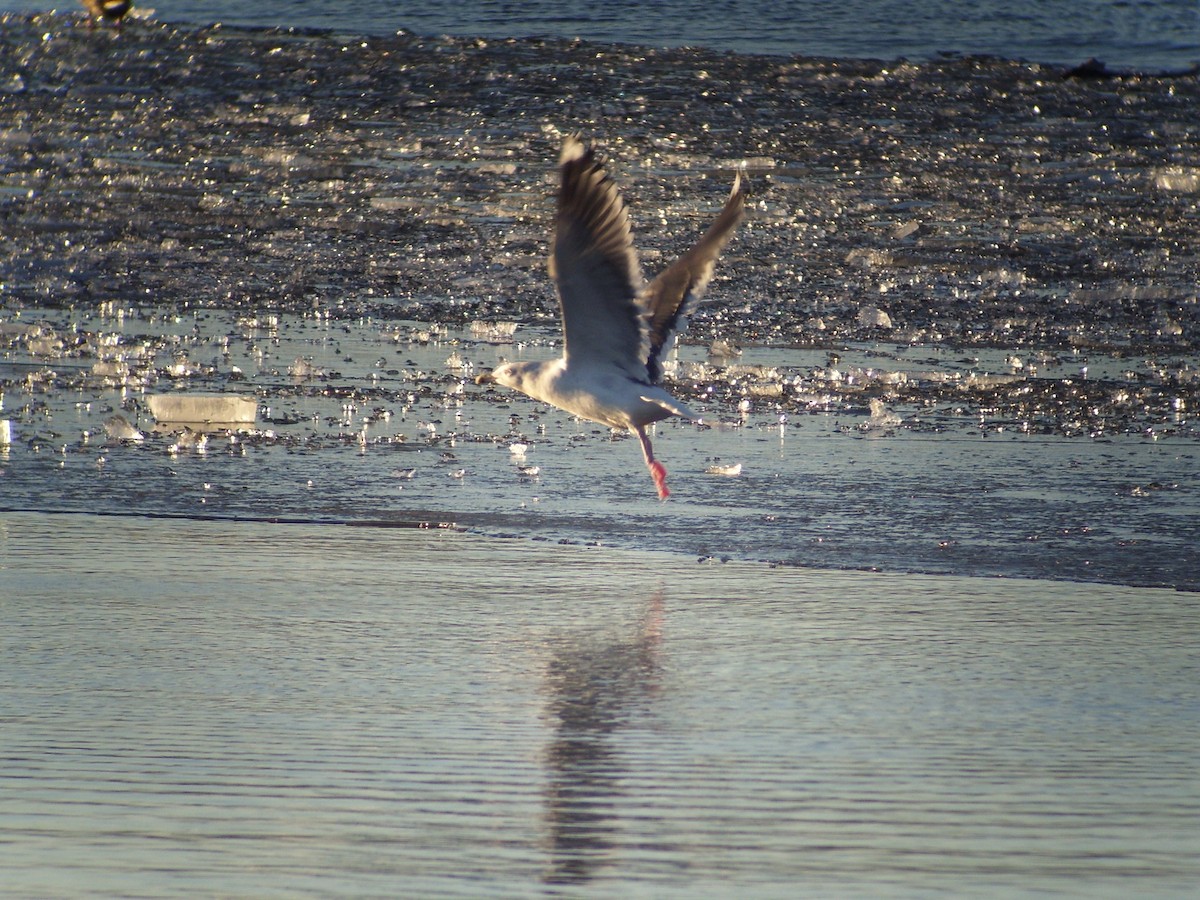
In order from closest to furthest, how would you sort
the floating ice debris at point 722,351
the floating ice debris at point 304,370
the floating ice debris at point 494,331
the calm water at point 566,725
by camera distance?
1. the calm water at point 566,725
2. the floating ice debris at point 304,370
3. the floating ice debris at point 722,351
4. the floating ice debris at point 494,331

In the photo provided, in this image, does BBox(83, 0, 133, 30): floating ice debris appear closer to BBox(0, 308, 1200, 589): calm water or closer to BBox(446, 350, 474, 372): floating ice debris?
BBox(0, 308, 1200, 589): calm water

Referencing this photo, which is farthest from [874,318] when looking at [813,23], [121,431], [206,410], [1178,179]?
[813,23]

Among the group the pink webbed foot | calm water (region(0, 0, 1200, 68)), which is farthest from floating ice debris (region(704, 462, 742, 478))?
calm water (region(0, 0, 1200, 68))

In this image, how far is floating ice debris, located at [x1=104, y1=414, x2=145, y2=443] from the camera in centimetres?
635

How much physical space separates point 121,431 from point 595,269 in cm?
180

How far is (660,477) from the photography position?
5742 mm

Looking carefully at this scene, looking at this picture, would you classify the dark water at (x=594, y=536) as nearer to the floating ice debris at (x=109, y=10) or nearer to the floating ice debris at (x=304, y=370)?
the floating ice debris at (x=304, y=370)

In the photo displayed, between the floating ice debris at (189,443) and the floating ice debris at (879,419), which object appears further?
the floating ice debris at (879,419)

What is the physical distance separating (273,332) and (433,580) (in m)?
3.89

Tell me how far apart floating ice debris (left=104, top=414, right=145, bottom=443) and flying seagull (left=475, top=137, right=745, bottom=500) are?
1.22m

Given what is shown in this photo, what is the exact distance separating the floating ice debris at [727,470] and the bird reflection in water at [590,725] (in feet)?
4.94

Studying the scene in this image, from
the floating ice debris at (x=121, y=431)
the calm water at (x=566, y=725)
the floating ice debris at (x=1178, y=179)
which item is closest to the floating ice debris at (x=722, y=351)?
the floating ice debris at (x=121, y=431)

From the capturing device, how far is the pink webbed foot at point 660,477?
5.67 m

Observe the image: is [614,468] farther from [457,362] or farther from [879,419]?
[457,362]
